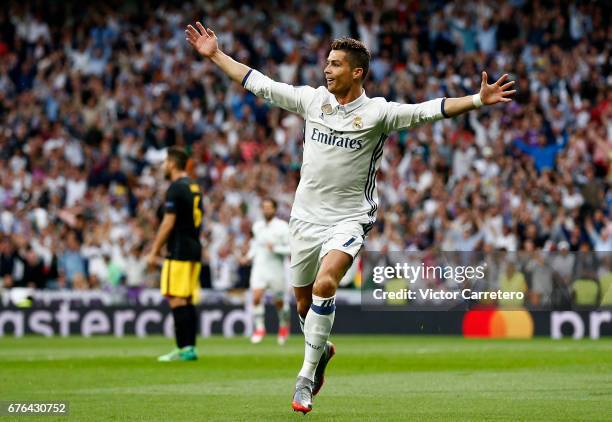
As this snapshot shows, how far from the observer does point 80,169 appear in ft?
89.8

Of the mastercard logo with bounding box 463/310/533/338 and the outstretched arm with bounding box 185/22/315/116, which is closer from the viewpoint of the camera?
the outstretched arm with bounding box 185/22/315/116

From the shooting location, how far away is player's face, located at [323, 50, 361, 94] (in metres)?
9.38

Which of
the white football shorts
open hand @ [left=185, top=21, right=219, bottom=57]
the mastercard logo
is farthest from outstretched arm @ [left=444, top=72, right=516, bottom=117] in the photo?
the mastercard logo

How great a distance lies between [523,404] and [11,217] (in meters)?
18.3

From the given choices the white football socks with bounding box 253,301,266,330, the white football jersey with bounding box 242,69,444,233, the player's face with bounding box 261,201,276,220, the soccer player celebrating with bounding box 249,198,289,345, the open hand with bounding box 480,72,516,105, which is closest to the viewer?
the open hand with bounding box 480,72,516,105

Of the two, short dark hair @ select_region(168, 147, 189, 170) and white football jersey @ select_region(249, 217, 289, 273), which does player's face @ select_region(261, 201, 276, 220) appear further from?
short dark hair @ select_region(168, 147, 189, 170)

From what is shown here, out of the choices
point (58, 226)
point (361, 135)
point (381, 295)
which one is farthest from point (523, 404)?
point (58, 226)

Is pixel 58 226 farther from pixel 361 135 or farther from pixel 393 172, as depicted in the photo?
pixel 361 135

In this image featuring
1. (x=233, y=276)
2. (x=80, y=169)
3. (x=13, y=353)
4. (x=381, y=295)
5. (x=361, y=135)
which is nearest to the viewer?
(x=361, y=135)

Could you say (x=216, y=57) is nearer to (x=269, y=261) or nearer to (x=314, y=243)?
(x=314, y=243)

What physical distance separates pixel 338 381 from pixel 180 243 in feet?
11.6

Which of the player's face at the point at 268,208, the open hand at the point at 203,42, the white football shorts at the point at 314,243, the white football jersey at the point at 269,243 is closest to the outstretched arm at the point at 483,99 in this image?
the white football shorts at the point at 314,243

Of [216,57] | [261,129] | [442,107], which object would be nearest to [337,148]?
[442,107]

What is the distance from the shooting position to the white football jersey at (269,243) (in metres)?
20.4
